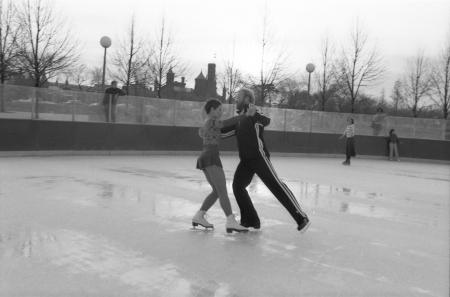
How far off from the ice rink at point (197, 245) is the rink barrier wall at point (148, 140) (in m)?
5.87

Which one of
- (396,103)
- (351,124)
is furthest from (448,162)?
(396,103)

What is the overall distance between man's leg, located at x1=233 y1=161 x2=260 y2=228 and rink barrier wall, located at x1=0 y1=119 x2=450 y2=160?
10.2 meters

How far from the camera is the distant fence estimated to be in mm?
14570

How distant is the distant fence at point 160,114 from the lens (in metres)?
14.6

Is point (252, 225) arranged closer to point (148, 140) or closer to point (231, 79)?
point (148, 140)

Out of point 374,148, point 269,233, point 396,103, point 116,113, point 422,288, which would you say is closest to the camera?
point 422,288

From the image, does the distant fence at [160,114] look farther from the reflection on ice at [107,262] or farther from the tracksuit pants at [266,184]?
the reflection on ice at [107,262]

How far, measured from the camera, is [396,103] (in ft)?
180

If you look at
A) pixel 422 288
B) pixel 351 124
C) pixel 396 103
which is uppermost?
pixel 396 103

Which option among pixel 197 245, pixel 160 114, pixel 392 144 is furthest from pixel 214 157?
pixel 392 144

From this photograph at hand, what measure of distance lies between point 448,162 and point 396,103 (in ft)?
107

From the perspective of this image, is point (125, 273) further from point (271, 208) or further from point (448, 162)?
point (448, 162)

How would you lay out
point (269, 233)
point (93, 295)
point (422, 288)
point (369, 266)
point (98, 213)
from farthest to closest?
point (98, 213), point (269, 233), point (369, 266), point (422, 288), point (93, 295)

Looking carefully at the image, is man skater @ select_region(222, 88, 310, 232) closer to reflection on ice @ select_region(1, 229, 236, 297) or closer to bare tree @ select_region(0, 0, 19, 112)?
reflection on ice @ select_region(1, 229, 236, 297)
